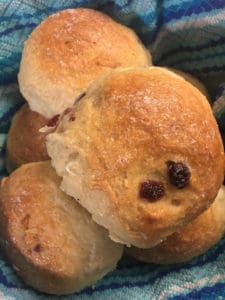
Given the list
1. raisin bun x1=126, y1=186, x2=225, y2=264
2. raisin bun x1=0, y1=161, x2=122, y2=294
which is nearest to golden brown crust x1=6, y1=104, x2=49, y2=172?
raisin bun x1=0, y1=161, x2=122, y2=294

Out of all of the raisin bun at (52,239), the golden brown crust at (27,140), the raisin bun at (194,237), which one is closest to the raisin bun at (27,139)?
the golden brown crust at (27,140)

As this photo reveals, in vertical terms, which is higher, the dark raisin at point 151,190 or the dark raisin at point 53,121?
the dark raisin at point 151,190

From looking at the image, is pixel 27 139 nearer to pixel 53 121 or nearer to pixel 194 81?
pixel 53 121

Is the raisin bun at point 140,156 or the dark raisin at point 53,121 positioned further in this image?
the dark raisin at point 53,121

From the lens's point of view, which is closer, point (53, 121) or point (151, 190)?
point (151, 190)

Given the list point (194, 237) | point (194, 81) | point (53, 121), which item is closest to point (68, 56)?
point (53, 121)

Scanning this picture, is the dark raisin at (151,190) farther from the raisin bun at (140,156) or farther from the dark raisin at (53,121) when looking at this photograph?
the dark raisin at (53,121)

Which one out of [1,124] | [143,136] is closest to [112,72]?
[143,136]

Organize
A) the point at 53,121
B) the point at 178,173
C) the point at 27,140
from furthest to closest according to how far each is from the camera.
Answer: the point at 27,140 < the point at 53,121 < the point at 178,173
